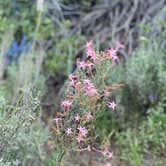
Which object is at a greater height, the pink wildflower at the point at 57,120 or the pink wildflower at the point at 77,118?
the pink wildflower at the point at 77,118

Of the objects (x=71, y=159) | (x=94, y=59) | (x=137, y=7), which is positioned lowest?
(x=71, y=159)

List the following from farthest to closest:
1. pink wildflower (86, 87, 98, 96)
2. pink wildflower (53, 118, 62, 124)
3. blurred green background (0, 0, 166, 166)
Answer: blurred green background (0, 0, 166, 166) → pink wildflower (53, 118, 62, 124) → pink wildflower (86, 87, 98, 96)

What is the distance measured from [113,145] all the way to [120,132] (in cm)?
12

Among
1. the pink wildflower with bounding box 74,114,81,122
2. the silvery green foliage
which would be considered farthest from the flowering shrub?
the silvery green foliage

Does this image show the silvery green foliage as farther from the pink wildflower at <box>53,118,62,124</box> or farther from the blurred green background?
the pink wildflower at <box>53,118,62,124</box>

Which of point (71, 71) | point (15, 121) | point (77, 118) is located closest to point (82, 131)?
point (77, 118)

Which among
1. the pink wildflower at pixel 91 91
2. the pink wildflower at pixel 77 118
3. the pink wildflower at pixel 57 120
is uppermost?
the pink wildflower at pixel 91 91

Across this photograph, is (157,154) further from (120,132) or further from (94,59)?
(94,59)

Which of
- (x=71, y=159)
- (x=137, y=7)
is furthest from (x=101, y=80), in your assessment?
(x=137, y=7)

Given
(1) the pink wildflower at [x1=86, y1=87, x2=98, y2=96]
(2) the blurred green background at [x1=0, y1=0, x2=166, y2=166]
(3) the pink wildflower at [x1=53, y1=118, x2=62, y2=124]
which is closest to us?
(1) the pink wildflower at [x1=86, y1=87, x2=98, y2=96]

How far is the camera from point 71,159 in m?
3.35

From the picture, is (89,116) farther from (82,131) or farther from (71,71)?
(71,71)

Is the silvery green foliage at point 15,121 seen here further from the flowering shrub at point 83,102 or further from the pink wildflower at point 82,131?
the pink wildflower at point 82,131

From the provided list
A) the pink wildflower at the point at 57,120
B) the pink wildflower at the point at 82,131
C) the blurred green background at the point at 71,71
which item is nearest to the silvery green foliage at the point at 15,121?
the blurred green background at the point at 71,71
